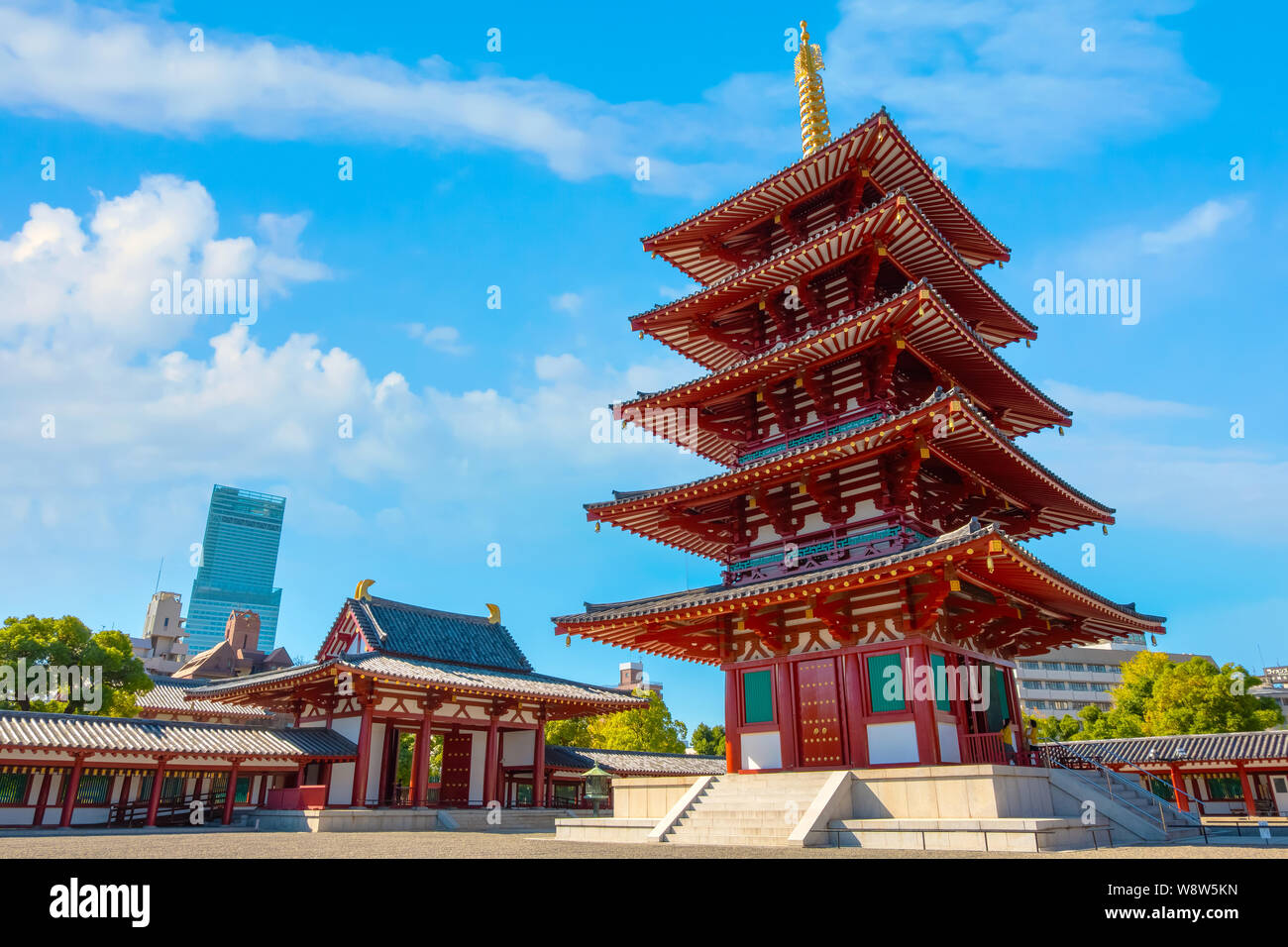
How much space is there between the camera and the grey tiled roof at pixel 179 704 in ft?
143

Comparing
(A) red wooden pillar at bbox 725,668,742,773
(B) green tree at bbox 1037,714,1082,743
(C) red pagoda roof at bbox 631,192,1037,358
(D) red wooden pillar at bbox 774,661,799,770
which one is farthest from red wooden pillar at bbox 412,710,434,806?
(B) green tree at bbox 1037,714,1082,743

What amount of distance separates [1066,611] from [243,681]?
28.3 m

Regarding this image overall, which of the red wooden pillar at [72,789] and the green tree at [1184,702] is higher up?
the green tree at [1184,702]

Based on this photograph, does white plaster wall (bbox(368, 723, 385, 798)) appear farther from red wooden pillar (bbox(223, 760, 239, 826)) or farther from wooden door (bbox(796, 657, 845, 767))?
wooden door (bbox(796, 657, 845, 767))

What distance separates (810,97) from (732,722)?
64.7ft

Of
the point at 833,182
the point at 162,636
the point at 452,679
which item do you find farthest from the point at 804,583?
the point at 162,636

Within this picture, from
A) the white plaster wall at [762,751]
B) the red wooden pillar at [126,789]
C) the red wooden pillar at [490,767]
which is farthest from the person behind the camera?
the red wooden pillar at [490,767]

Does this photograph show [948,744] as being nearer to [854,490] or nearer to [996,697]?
[996,697]

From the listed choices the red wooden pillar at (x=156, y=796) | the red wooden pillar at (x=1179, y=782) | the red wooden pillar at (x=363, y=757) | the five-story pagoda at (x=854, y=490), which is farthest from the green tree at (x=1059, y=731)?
the red wooden pillar at (x=156, y=796)

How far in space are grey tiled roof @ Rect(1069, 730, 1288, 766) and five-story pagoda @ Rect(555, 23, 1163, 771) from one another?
21.6 meters

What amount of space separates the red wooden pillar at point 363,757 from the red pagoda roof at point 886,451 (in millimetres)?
11736

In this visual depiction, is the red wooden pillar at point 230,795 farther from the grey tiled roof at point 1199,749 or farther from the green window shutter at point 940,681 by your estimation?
the grey tiled roof at point 1199,749
